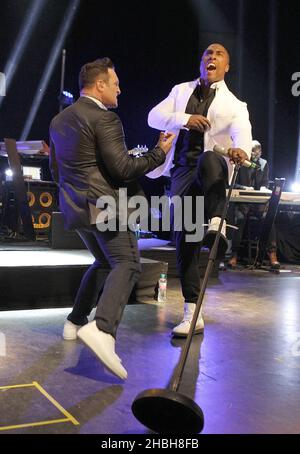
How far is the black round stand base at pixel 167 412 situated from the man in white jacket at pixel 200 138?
1222 millimetres

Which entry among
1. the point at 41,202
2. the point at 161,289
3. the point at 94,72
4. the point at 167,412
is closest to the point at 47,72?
the point at 41,202

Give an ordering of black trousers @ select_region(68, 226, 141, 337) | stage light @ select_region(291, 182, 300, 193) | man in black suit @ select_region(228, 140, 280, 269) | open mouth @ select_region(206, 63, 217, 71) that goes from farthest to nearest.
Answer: stage light @ select_region(291, 182, 300, 193) < man in black suit @ select_region(228, 140, 280, 269) < open mouth @ select_region(206, 63, 217, 71) < black trousers @ select_region(68, 226, 141, 337)

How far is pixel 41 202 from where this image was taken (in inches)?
264

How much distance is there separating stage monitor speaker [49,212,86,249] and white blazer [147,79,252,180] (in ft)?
7.66

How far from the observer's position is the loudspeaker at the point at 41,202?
662 cm

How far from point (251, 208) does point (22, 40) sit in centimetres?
436

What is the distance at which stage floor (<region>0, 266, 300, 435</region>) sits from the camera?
1.63m

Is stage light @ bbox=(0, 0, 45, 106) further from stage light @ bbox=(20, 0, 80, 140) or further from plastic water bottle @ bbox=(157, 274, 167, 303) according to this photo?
plastic water bottle @ bbox=(157, 274, 167, 303)

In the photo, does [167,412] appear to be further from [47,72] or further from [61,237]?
[47,72]

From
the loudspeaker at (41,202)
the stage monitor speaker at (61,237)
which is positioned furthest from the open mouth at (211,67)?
the loudspeaker at (41,202)

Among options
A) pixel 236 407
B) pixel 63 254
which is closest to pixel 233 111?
pixel 236 407

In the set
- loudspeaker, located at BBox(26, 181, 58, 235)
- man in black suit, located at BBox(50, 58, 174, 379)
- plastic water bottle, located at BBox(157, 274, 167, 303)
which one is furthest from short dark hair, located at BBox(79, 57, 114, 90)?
loudspeaker, located at BBox(26, 181, 58, 235)

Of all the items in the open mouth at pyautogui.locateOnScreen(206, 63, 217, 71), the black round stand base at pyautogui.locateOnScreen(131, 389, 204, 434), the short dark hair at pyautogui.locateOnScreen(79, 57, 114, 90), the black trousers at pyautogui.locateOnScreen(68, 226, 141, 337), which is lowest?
the black round stand base at pyautogui.locateOnScreen(131, 389, 204, 434)
